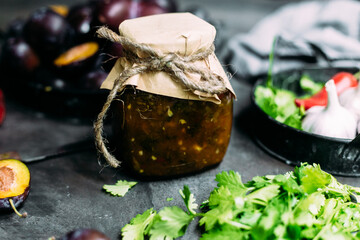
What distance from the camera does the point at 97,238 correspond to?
2.28 feet

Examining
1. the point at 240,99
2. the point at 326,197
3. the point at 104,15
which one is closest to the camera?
the point at 326,197

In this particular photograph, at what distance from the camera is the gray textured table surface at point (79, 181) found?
2.83ft

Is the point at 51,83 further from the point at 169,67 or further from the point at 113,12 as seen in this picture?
the point at 169,67

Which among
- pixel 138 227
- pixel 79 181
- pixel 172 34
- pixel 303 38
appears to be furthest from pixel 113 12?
pixel 303 38

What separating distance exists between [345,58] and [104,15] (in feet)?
3.26

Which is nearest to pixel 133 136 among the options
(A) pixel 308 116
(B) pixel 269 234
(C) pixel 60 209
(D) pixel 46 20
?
(C) pixel 60 209

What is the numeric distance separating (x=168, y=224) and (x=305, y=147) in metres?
0.47

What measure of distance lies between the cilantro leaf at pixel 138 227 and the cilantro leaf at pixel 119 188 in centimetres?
14

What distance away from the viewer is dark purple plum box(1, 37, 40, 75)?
132 cm

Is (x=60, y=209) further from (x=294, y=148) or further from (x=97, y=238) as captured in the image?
(x=294, y=148)

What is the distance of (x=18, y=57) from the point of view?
4.32 feet

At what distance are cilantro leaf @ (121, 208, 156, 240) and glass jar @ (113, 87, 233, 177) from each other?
0.17m

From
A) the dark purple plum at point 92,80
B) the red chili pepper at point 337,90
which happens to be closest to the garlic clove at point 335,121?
the red chili pepper at point 337,90

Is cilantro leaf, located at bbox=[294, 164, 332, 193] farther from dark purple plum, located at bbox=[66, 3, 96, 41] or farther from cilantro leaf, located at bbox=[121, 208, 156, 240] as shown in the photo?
dark purple plum, located at bbox=[66, 3, 96, 41]
